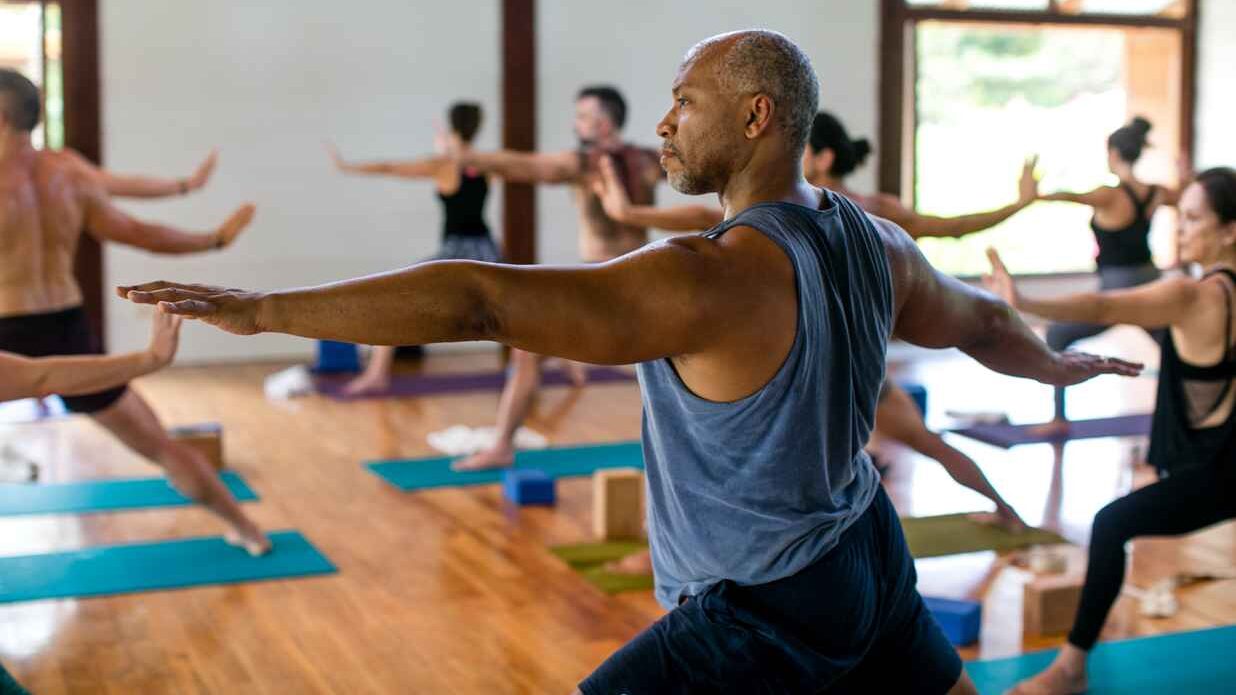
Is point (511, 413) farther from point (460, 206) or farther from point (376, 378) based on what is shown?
point (376, 378)

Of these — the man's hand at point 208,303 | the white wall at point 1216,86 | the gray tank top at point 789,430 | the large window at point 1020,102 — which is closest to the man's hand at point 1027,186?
the gray tank top at point 789,430

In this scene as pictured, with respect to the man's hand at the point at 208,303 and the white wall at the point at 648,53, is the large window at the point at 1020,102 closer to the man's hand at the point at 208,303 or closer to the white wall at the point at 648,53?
the white wall at the point at 648,53

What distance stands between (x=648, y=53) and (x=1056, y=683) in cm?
655

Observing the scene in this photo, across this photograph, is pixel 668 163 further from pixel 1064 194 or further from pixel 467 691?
pixel 1064 194

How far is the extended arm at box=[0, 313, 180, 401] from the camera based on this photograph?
2678mm

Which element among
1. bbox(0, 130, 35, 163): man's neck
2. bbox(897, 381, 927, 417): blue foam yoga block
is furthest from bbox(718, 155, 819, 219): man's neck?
bbox(897, 381, 927, 417): blue foam yoga block

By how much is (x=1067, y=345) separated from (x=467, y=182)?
9.32 feet

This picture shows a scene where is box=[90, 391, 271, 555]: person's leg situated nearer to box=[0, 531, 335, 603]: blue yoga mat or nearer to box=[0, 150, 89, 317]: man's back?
box=[0, 531, 335, 603]: blue yoga mat

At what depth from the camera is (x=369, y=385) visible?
716 cm

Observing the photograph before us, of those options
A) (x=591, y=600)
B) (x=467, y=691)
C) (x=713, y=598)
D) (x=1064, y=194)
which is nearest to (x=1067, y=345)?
(x=1064, y=194)

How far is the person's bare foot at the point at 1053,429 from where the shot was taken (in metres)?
5.93

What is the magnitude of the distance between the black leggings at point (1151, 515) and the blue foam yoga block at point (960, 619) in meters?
0.47

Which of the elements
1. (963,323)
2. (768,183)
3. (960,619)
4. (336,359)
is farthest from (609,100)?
(768,183)

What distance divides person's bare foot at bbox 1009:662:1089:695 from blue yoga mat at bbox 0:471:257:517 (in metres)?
2.87
